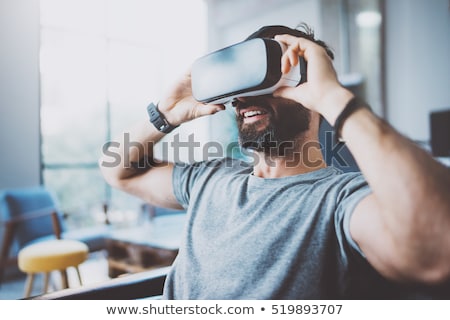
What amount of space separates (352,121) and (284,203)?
0.20 m

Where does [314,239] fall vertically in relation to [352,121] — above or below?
below

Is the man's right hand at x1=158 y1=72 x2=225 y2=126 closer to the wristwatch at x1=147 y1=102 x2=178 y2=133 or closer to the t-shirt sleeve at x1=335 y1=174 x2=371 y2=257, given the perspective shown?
the wristwatch at x1=147 y1=102 x2=178 y2=133

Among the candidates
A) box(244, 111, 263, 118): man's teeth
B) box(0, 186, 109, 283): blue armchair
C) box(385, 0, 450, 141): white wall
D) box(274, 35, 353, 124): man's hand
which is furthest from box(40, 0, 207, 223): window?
box(385, 0, 450, 141): white wall

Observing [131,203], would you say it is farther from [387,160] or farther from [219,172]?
[387,160]

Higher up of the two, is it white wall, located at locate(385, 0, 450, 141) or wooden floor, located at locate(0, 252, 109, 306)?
white wall, located at locate(385, 0, 450, 141)

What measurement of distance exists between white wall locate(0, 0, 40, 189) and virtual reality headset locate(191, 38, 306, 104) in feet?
1.91

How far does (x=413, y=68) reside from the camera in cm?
186

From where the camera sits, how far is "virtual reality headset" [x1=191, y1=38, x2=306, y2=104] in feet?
1.98

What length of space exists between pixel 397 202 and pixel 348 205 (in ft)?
0.35

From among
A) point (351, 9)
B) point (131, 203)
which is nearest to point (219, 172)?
point (351, 9)

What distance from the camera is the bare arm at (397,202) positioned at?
0.48 m

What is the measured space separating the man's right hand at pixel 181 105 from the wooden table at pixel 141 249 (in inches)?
39.2
